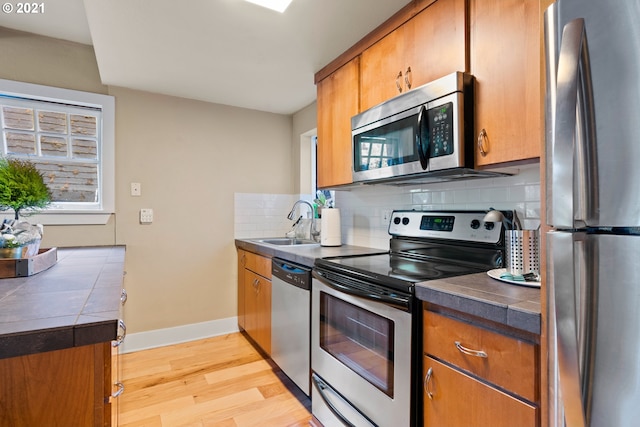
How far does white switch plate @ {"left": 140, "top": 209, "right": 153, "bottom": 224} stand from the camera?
2736mm

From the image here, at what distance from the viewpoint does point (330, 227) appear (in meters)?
2.39

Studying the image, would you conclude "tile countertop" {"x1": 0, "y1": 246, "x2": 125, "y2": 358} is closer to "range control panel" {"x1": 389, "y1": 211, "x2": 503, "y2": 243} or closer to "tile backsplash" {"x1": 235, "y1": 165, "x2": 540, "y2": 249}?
"range control panel" {"x1": 389, "y1": 211, "x2": 503, "y2": 243}

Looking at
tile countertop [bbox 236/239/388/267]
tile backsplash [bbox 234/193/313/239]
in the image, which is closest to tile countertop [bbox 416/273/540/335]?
tile countertop [bbox 236/239/388/267]

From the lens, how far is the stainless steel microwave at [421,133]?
132cm

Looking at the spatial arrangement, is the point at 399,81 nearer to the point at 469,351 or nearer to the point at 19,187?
the point at 469,351

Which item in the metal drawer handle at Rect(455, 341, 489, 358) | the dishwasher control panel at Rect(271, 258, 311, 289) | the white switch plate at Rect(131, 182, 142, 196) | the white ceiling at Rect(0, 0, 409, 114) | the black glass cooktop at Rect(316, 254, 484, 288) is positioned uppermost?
the white ceiling at Rect(0, 0, 409, 114)

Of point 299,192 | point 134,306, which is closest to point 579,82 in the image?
point 299,192

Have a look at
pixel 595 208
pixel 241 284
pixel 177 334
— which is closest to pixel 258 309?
pixel 241 284

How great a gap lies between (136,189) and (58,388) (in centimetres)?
227

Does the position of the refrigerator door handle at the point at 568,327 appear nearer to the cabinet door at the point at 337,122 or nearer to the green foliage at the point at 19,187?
the cabinet door at the point at 337,122

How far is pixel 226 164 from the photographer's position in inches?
123

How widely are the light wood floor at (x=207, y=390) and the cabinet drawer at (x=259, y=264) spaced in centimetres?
69

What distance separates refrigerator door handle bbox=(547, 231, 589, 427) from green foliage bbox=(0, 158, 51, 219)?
1894mm

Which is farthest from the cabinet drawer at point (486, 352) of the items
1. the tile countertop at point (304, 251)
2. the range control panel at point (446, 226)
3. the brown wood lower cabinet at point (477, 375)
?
the tile countertop at point (304, 251)
